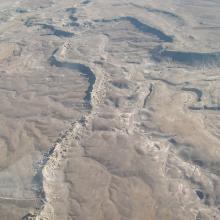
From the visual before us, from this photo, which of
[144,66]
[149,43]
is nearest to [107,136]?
[144,66]

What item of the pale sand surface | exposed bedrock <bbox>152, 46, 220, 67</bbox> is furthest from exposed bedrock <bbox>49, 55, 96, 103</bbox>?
exposed bedrock <bbox>152, 46, 220, 67</bbox>

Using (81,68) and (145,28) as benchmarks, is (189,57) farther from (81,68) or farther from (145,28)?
(81,68)

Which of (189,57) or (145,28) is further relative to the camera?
(145,28)

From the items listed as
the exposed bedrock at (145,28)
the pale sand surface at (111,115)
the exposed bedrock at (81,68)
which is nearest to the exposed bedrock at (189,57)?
the pale sand surface at (111,115)

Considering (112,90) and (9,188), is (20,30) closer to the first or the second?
(112,90)

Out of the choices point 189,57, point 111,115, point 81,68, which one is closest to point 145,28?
point 189,57

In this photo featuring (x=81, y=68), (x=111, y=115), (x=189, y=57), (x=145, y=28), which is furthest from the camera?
(x=145, y=28)

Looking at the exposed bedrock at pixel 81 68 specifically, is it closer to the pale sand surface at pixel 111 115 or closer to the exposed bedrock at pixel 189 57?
the pale sand surface at pixel 111 115

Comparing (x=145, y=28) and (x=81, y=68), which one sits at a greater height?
(x=145, y=28)

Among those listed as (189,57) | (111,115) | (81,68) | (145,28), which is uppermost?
(145,28)
